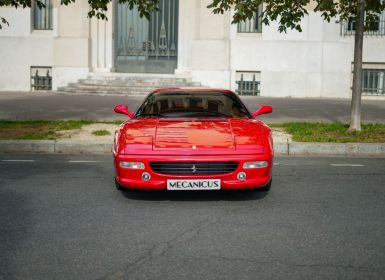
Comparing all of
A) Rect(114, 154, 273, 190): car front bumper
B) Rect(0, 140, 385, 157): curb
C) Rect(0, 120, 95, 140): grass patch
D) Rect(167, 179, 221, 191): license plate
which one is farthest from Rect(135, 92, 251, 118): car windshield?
Rect(0, 120, 95, 140): grass patch

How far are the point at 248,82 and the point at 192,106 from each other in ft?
52.0

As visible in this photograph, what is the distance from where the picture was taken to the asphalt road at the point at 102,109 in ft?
47.7

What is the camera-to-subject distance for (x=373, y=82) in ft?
76.6

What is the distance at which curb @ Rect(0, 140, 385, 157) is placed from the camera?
403 inches

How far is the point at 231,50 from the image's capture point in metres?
22.7

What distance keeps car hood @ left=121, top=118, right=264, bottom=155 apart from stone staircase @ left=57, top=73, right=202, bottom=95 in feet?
49.1

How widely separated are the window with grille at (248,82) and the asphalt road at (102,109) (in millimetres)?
2173

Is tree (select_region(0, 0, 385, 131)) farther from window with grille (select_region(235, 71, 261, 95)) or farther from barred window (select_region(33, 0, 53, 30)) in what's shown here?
barred window (select_region(33, 0, 53, 30))

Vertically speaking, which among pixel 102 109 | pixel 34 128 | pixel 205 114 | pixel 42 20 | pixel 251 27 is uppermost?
pixel 42 20

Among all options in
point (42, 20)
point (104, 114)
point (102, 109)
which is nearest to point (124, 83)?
point (42, 20)

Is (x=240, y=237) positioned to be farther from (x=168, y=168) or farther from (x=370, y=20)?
(x=370, y=20)

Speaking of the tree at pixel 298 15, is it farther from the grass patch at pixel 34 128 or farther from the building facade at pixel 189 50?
the building facade at pixel 189 50

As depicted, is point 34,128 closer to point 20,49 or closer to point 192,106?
point 192,106

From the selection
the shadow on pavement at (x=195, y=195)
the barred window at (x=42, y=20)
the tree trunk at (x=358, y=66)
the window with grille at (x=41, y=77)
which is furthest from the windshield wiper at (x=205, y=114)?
the barred window at (x=42, y=20)
